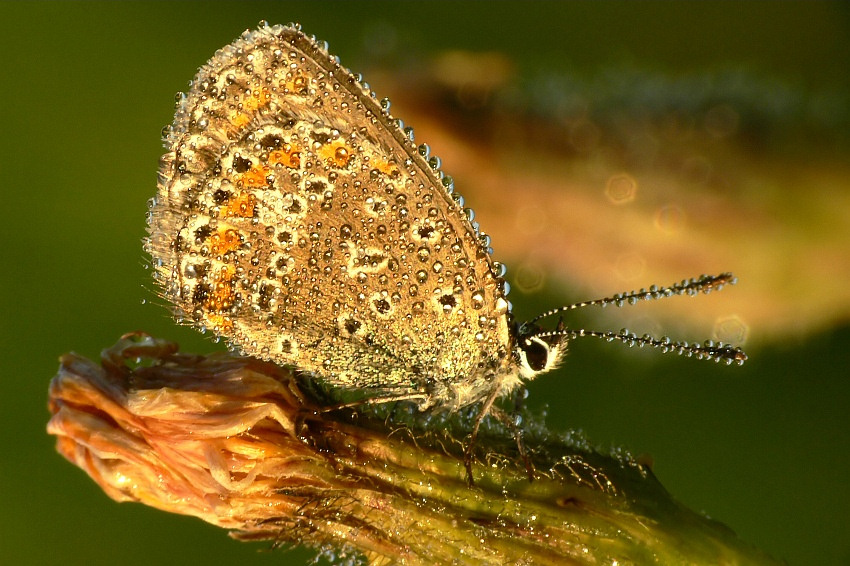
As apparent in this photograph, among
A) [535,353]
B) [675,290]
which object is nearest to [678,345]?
[675,290]

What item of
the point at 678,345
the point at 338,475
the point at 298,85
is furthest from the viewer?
the point at 678,345

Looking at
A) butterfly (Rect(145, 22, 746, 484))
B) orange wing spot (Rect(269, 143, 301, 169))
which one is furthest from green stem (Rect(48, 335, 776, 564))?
orange wing spot (Rect(269, 143, 301, 169))

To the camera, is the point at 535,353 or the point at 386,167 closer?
the point at 386,167

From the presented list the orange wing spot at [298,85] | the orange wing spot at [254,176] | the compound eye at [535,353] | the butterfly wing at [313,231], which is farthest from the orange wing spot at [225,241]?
the compound eye at [535,353]

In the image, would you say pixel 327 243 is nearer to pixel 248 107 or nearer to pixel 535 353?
pixel 248 107

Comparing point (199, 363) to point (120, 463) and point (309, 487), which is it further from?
point (309, 487)

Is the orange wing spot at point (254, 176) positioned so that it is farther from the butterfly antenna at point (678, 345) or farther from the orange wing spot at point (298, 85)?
the butterfly antenna at point (678, 345)

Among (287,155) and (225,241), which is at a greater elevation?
(287,155)

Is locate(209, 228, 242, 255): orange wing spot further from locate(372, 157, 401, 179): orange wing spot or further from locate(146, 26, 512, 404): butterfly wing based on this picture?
locate(372, 157, 401, 179): orange wing spot
